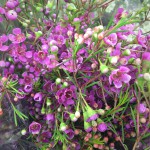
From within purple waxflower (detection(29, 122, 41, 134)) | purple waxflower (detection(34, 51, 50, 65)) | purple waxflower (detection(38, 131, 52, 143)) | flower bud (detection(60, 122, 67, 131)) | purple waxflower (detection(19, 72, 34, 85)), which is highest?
purple waxflower (detection(34, 51, 50, 65))

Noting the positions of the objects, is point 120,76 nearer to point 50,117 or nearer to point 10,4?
point 50,117

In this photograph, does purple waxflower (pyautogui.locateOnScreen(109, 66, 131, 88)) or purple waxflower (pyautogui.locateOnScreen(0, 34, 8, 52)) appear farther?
purple waxflower (pyautogui.locateOnScreen(0, 34, 8, 52))

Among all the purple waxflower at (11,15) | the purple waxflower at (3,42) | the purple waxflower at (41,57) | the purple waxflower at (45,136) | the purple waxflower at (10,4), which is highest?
the purple waxflower at (10,4)

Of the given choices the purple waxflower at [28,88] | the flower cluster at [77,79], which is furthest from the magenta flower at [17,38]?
the purple waxflower at [28,88]

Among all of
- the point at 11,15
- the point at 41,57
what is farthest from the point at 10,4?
the point at 41,57

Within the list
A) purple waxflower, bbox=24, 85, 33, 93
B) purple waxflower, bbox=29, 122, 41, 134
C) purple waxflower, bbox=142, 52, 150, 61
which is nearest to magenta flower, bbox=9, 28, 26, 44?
purple waxflower, bbox=24, 85, 33, 93

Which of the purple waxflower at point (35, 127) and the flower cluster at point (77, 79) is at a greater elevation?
the flower cluster at point (77, 79)

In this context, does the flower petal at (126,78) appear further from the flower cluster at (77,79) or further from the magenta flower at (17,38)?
the magenta flower at (17,38)

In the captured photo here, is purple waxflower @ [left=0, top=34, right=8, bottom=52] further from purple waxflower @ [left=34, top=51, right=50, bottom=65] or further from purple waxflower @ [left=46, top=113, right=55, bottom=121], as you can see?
purple waxflower @ [left=46, top=113, right=55, bottom=121]

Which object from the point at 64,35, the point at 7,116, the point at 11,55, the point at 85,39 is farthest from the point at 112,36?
the point at 7,116
